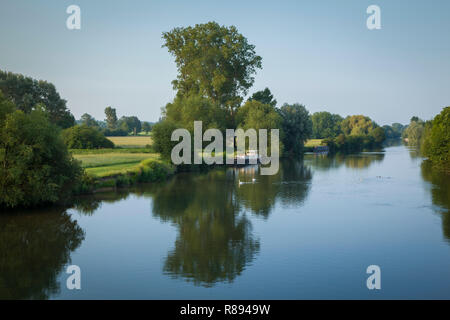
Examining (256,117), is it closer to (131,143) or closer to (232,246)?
(131,143)

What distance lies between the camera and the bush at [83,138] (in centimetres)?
6234

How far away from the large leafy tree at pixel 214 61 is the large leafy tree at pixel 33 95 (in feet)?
69.0

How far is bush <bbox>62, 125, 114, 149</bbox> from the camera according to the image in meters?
62.3

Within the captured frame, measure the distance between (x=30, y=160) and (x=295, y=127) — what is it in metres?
56.5

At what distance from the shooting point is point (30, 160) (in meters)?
22.2

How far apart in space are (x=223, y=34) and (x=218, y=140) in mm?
17501

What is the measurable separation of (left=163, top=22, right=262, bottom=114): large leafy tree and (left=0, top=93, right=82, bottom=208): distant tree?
39.8m

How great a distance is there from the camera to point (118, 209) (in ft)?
80.6

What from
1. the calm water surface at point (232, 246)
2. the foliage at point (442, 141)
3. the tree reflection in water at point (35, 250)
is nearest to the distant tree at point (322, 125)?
the foliage at point (442, 141)

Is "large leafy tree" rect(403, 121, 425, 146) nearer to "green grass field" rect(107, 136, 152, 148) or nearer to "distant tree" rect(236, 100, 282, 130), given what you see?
"distant tree" rect(236, 100, 282, 130)

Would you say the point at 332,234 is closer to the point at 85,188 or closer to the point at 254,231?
the point at 254,231

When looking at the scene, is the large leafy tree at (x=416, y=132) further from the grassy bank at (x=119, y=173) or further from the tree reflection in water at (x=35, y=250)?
the tree reflection in water at (x=35, y=250)

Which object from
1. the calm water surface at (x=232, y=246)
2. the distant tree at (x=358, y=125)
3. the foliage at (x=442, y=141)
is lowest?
the calm water surface at (x=232, y=246)

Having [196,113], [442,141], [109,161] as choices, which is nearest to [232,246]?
[109,161]
